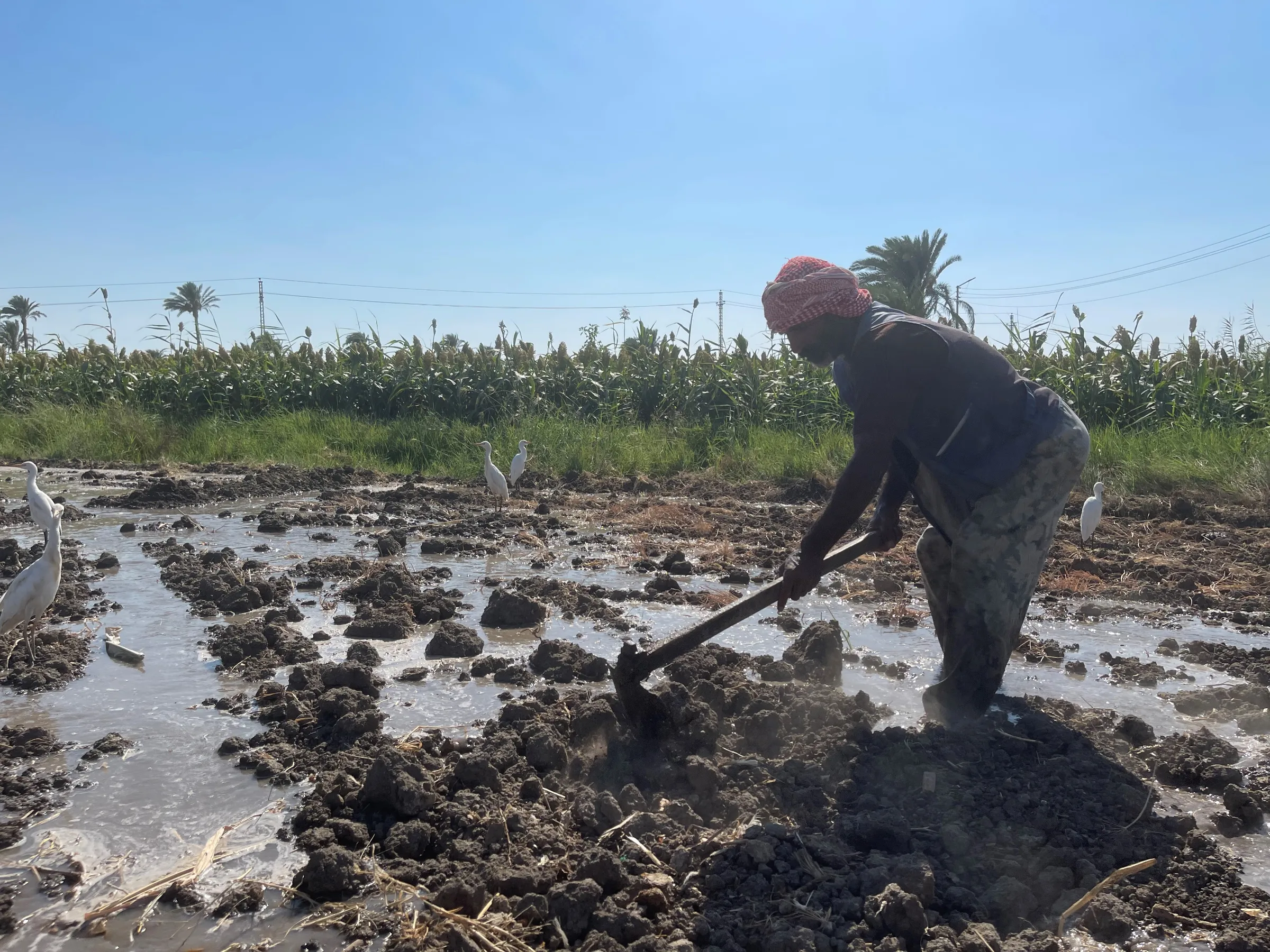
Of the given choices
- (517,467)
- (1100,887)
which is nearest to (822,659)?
(1100,887)

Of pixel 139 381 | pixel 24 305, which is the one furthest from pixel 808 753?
pixel 24 305

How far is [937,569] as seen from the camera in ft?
13.4

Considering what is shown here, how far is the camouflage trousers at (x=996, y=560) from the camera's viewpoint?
360 cm

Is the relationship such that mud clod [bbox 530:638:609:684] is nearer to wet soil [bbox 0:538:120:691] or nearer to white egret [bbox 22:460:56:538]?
wet soil [bbox 0:538:120:691]

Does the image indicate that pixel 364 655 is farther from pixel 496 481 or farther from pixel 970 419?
pixel 496 481

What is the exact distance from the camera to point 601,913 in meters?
2.47

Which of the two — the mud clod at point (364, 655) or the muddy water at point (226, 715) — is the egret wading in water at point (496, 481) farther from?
the mud clod at point (364, 655)

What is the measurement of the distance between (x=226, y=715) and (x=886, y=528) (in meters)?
2.83

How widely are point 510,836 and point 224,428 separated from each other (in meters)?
13.8

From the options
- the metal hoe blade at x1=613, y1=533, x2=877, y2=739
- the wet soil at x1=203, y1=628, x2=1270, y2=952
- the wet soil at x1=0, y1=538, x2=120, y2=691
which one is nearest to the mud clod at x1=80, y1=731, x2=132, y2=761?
the wet soil at x1=203, y1=628, x2=1270, y2=952

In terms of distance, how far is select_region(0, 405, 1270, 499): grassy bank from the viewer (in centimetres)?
943

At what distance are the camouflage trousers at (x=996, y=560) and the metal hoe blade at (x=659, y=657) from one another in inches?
Result: 20.0

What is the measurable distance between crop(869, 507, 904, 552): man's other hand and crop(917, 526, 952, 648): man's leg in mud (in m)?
0.13

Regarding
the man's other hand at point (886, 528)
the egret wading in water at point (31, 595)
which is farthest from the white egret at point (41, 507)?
the man's other hand at point (886, 528)
